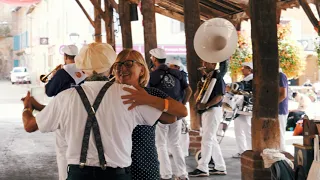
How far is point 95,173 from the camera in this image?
358 centimetres

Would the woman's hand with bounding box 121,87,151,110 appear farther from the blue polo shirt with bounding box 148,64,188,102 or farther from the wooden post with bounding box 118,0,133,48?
the wooden post with bounding box 118,0,133,48

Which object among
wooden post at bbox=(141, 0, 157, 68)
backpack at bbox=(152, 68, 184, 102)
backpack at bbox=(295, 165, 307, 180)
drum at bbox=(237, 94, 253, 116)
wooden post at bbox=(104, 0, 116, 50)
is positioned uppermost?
wooden post at bbox=(104, 0, 116, 50)

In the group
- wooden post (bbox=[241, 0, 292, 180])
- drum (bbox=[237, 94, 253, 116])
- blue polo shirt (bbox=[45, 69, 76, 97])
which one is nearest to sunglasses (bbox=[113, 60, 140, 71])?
blue polo shirt (bbox=[45, 69, 76, 97])

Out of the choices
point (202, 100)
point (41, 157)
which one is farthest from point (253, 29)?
point (41, 157)

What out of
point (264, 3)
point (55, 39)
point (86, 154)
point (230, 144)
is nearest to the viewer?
point (86, 154)

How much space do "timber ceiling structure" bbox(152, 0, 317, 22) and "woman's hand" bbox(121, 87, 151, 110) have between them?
379 inches

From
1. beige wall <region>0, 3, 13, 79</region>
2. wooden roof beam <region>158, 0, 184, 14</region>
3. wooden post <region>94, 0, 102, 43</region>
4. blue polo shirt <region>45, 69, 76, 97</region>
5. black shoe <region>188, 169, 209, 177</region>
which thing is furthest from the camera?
beige wall <region>0, 3, 13, 79</region>

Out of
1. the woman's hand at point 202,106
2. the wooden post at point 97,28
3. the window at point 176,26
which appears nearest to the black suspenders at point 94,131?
the woman's hand at point 202,106

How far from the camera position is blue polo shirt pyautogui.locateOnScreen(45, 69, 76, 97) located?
6.27 m

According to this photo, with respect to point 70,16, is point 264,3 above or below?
below

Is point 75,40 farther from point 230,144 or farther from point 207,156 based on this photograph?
point 207,156

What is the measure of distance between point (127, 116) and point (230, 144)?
9379mm

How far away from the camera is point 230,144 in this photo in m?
12.9

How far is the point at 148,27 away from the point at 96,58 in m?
7.77
